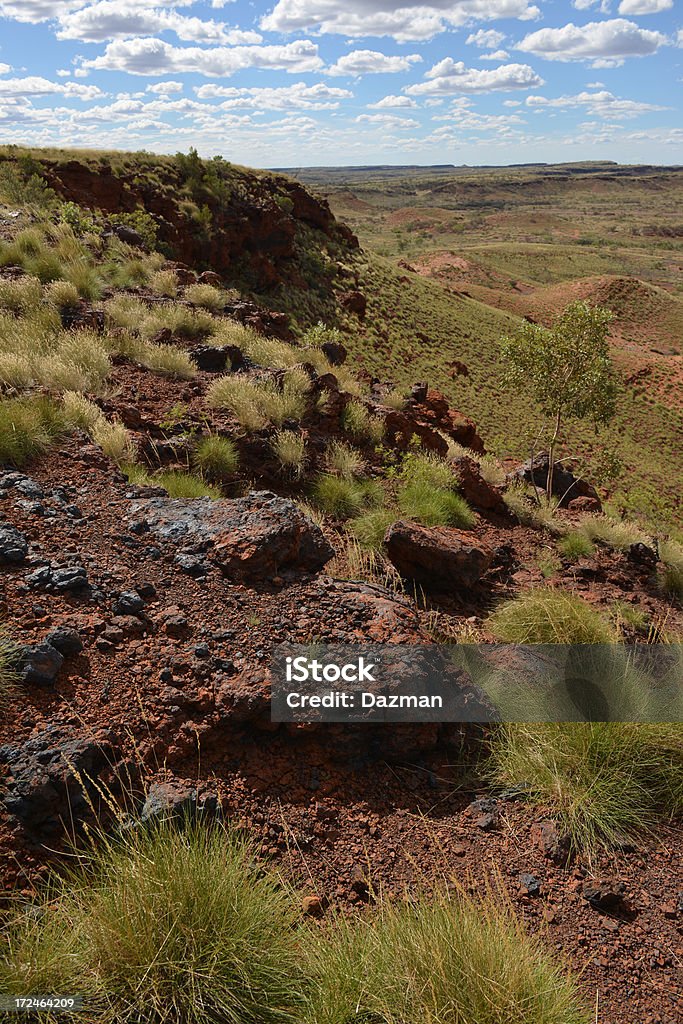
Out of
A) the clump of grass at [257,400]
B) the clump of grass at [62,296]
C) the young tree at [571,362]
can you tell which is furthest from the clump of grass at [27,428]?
the young tree at [571,362]

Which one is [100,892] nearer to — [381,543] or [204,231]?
[381,543]

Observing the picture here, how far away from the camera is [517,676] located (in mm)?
4539

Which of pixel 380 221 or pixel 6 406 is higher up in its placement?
pixel 380 221

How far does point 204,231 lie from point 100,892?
79.4 ft

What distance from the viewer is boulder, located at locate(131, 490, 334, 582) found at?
4.47 m

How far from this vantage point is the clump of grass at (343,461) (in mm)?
7582

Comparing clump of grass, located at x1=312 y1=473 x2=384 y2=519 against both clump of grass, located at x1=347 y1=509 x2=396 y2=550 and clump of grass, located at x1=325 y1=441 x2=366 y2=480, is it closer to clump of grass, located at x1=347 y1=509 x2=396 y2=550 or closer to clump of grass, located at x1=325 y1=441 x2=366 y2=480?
clump of grass, located at x1=325 y1=441 x2=366 y2=480

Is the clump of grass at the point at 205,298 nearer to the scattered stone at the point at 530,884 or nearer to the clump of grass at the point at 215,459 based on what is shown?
the clump of grass at the point at 215,459

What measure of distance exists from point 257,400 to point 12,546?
14.0 feet

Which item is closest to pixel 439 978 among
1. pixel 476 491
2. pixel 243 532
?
pixel 243 532

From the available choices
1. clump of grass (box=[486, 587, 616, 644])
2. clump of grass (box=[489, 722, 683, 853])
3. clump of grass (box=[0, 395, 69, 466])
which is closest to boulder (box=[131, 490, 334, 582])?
clump of grass (box=[0, 395, 69, 466])

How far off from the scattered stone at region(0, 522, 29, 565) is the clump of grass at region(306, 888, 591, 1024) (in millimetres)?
2773

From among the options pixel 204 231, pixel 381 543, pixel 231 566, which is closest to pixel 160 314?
pixel 381 543

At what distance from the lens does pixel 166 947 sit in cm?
221
